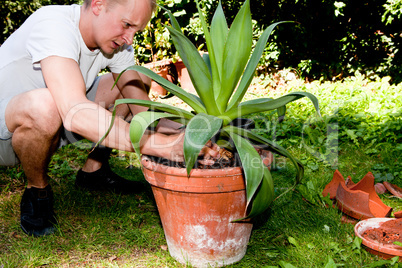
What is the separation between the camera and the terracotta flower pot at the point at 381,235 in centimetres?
155

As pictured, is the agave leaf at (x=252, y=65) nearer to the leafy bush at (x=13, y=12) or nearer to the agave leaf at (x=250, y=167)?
the agave leaf at (x=250, y=167)

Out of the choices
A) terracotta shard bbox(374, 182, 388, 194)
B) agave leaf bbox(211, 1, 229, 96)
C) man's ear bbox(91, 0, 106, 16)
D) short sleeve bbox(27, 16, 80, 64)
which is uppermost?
man's ear bbox(91, 0, 106, 16)

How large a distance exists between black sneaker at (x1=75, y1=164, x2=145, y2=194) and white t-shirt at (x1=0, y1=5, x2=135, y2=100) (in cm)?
71

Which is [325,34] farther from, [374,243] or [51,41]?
[51,41]

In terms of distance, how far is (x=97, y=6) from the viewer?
1.83 meters

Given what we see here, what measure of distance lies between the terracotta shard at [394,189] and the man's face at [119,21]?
1.83 m

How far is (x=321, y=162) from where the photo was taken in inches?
111

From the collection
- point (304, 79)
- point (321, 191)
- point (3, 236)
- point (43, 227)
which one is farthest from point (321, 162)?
point (304, 79)

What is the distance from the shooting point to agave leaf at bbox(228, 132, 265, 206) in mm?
1285

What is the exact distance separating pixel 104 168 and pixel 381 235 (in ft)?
5.73

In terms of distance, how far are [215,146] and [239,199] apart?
269 mm

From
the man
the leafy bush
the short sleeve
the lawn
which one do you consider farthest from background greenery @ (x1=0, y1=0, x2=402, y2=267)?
the leafy bush

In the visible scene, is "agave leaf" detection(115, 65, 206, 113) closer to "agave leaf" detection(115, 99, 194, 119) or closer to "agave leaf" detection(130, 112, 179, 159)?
→ "agave leaf" detection(115, 99, 194, 119)

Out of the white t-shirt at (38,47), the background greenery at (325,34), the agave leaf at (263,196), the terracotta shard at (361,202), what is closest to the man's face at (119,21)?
the white t-shirt at (38,47)
